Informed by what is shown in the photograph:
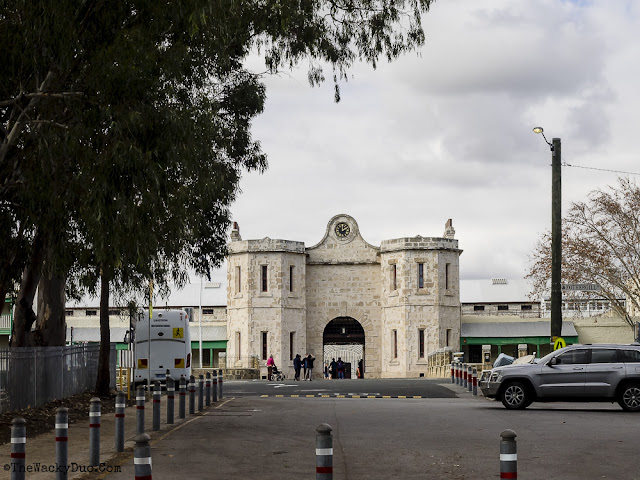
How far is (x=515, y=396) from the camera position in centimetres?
2367

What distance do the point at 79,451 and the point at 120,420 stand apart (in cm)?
115

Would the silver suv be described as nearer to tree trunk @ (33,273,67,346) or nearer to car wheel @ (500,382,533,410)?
car wheel @ (500,382,533,410)

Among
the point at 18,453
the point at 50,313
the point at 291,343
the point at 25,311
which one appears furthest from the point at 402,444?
the point at 291,343

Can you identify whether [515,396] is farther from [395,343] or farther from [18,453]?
[395,343]

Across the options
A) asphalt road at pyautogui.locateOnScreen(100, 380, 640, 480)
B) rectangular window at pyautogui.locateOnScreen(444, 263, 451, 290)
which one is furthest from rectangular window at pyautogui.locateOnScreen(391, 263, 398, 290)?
asphalt road at pyautogui.locateOnScreen(100, 380, 640, 480)

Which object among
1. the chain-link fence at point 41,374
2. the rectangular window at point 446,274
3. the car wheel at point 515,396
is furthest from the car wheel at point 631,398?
the rectangular window at point 446,274

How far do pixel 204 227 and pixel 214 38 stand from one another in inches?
420

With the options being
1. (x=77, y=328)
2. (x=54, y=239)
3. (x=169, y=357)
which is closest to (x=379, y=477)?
(x=54, y=239)

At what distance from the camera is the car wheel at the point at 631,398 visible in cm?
2289

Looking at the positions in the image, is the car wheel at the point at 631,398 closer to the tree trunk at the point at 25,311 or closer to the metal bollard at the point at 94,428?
the tree trunk at the point at 25,311

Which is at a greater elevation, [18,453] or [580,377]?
[18,453]

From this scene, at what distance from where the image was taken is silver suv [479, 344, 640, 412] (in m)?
22.9

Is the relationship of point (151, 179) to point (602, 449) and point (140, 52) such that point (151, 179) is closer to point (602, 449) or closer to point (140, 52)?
point (140, 52)

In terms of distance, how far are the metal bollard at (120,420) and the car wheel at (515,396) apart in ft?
38.3
